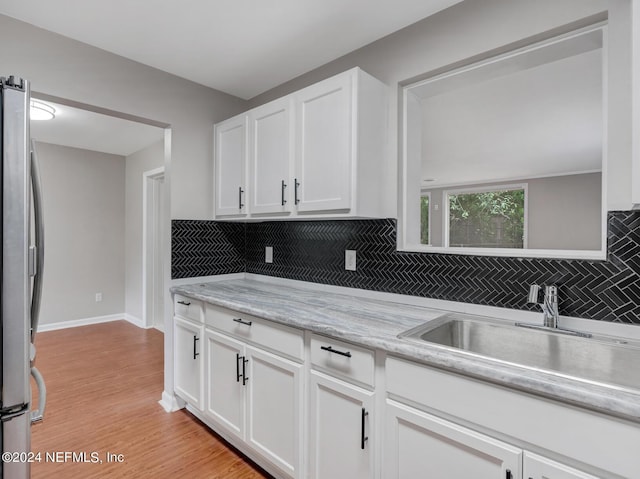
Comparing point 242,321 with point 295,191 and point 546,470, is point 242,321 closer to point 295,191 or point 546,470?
point 295,191

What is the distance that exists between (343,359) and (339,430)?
306 mm

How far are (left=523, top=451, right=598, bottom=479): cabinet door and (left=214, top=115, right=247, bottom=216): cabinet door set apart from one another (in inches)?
80.9

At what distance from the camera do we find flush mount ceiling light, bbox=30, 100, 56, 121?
2904 millimetres

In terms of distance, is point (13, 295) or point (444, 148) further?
point (444, 148)

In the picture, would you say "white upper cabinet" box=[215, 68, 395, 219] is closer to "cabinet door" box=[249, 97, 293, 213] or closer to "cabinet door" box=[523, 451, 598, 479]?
"cabinet door" box=[249, 97, 293, 213]

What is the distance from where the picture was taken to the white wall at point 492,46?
130 cm

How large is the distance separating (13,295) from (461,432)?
4.70 feet

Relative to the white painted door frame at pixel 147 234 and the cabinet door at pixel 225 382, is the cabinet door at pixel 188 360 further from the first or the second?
the white painted door frame at pixel 147 234

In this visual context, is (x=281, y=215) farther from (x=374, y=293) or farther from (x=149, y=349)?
(x=149, y=349)

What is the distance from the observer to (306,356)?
157cm

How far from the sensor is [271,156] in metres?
2.24

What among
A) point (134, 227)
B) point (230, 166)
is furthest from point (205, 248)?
point (134, 227)

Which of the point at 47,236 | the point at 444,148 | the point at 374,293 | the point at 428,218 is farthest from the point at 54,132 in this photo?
the point at 428,218

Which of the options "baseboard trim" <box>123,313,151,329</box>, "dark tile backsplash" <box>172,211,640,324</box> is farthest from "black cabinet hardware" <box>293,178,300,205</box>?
"baseboard trim" <box>123,313,151,329</box>
